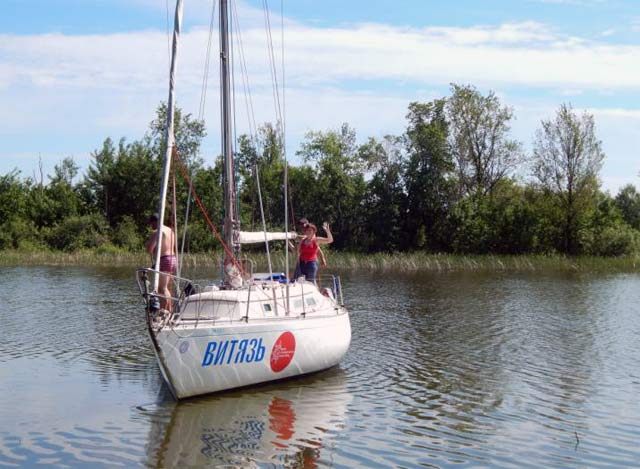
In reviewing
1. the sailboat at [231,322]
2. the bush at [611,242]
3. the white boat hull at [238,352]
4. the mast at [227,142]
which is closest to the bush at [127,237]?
the bush at [611,242]

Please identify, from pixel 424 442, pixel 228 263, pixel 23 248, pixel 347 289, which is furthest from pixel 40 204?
pixel 424 442

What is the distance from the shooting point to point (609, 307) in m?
26.8

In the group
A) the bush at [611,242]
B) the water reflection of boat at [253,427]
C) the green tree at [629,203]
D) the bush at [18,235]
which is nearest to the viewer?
the water reflection of boat at [253,427]

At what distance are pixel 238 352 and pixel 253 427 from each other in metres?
1.70

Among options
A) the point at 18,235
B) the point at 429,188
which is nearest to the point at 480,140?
the point at 429,188

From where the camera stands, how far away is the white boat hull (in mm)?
12391

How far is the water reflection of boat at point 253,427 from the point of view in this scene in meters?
10.3

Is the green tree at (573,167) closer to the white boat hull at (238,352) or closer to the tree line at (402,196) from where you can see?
the tree line at (402,196)

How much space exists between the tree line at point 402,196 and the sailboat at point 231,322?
41.7m

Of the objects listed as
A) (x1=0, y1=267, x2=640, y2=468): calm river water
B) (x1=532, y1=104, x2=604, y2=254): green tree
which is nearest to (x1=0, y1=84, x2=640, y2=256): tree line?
(x1=532, y1=104, x2=604, y2=254): green tree

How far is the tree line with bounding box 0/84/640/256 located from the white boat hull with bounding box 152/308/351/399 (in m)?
42.4

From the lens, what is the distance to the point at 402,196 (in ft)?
217

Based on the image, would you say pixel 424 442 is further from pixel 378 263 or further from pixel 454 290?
pixel 378 263

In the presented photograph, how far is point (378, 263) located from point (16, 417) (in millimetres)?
35707
